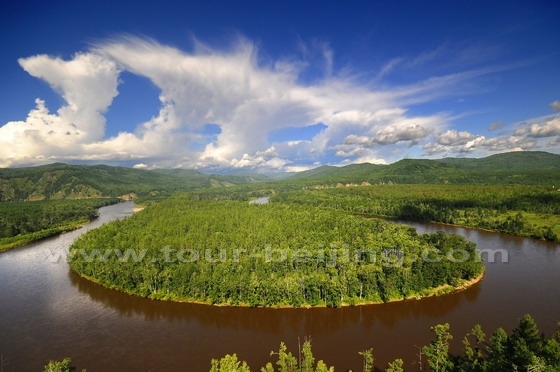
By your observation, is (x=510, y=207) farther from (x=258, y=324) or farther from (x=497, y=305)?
(x=258, y=324)

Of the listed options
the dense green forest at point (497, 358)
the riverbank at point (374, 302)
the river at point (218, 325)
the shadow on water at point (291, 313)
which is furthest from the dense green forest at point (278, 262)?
the dense green forest at point (497, 358)

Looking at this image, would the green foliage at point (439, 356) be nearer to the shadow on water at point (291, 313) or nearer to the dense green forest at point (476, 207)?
the shadow on water at point (291, 313)

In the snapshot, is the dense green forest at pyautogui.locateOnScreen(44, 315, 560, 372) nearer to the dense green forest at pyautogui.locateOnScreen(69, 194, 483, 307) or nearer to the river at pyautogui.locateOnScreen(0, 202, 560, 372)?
the river at pyautogui.locateOnScreen(0, 202, 560, 372)

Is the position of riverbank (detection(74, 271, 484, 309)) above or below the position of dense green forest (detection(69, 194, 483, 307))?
below

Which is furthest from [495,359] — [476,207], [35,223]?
[35,223]

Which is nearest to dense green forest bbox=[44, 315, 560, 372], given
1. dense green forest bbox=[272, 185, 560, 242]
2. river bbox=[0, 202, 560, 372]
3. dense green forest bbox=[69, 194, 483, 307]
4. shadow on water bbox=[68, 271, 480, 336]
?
river bbox=[0, 202, 560, 372]

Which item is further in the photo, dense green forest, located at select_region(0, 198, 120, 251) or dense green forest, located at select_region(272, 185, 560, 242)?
dense green forest, located at select_region(0, 198, 120, 251)

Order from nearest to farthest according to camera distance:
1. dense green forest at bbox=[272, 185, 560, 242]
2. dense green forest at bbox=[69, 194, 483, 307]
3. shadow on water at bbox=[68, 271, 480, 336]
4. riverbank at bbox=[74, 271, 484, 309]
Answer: shadow on water at bbox=[68, 271, 480, 336]
riverbank at bbox=[74, 271, 484, 309]
dense green forest at bbox=[69, 194, 483, 307]
dense green forest at bbox=[272, 185, 560, 242]
